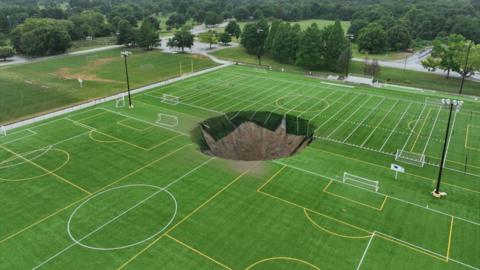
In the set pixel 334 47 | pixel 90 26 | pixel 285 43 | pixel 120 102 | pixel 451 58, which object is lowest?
pixel 120 102

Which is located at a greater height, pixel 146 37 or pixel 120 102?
pixel 146 37

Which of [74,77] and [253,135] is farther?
[74,77]

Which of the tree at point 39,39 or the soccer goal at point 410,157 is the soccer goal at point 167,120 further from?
the tree at point 39,39

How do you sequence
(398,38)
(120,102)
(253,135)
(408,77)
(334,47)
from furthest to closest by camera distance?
1. (398,38)
2. (334,47)
3. (408,77)
4. (120,102)
5. (253,135)

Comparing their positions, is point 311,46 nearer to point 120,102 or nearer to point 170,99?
point 170,99

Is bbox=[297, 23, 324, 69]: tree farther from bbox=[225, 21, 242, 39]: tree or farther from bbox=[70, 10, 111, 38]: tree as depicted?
bbox=[70, 10, 111, 38]: tree

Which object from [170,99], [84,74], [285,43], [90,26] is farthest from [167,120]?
[90,26]

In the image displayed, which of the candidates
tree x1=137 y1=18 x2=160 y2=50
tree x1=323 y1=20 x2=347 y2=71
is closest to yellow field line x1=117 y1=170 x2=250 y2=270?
tree x1=323 y1=20 x2=347 y2=71

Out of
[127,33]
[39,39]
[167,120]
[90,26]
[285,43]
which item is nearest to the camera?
[167,120]
